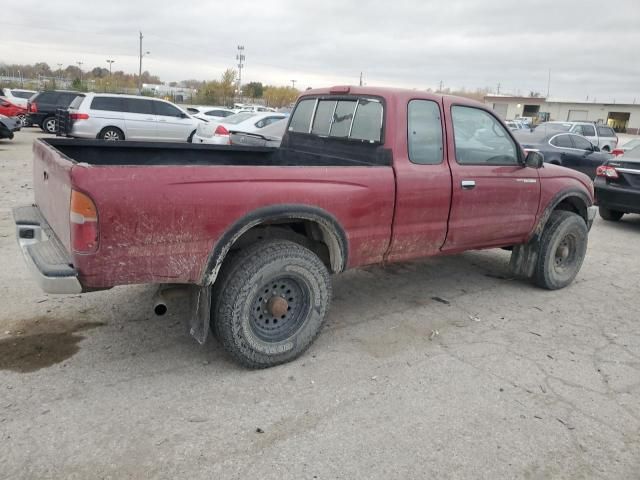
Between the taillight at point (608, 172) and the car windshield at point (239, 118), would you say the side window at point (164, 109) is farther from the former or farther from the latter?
the taillight at point (608, 172)

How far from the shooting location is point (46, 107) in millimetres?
20422

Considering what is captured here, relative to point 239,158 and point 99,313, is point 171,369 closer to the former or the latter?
point 99,313

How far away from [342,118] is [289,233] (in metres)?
1.34

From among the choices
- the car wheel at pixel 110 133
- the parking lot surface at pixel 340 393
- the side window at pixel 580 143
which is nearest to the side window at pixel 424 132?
the parking lot surface at pixel 340 393

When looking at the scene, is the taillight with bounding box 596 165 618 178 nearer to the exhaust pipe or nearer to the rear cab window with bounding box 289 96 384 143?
the rear cab window with bounding box 289 96 384 143

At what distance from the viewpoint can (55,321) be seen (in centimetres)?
409

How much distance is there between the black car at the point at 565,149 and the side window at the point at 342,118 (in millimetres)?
10088

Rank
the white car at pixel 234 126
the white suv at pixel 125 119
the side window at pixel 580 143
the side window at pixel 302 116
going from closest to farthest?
the side window at pixel 302 116 → the white car at pixel 234 126 → the side window at pixel 580 143 → the white suv at pixel 125 119

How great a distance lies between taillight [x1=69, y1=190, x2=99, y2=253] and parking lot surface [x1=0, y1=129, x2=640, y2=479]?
38.3 inches

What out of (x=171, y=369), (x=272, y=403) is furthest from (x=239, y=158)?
(x=272, y=403)

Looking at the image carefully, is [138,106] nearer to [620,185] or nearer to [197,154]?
[197,154]

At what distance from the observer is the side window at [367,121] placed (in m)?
4.20

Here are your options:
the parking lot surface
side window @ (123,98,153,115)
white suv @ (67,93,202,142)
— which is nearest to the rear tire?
white suv @ (67,93,202,142)

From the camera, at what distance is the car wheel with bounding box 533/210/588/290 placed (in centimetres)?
534
